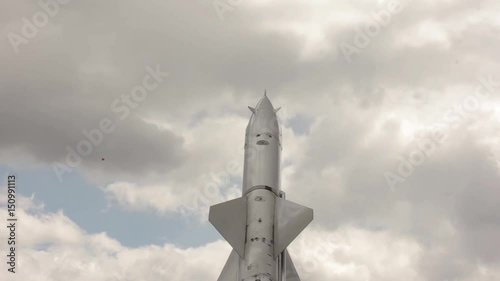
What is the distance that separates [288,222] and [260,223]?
4.98ft

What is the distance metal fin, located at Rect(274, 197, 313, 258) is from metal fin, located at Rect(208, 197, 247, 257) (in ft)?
5.87

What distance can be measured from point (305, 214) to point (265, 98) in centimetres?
1114

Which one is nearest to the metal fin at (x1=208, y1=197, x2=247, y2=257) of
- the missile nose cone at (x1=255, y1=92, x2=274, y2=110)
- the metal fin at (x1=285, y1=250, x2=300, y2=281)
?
the metal fin at (x1=285, y1=250, x2=300, y2=281)

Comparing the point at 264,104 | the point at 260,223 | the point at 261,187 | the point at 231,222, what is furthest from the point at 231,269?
the point at 264,104

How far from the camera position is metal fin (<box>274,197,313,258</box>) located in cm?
2928

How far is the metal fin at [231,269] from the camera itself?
3047 centimetres

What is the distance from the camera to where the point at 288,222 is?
29.8 metres

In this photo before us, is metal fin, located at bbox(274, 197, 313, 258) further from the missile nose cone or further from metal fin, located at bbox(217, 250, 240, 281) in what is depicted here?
the missile nose cone

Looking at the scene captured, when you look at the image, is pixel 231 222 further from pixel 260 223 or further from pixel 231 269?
pixel 231 269

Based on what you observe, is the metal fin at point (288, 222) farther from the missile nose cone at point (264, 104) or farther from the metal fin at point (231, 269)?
the missile nose cone at point (264, 104)

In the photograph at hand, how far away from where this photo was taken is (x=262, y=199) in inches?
1209

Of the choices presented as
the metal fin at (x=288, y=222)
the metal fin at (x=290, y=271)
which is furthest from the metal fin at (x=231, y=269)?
the metal fin at (x=290, y=271)

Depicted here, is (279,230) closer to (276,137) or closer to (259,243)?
(259,243)

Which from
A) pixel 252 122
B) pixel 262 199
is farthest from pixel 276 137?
pixel 262 199
